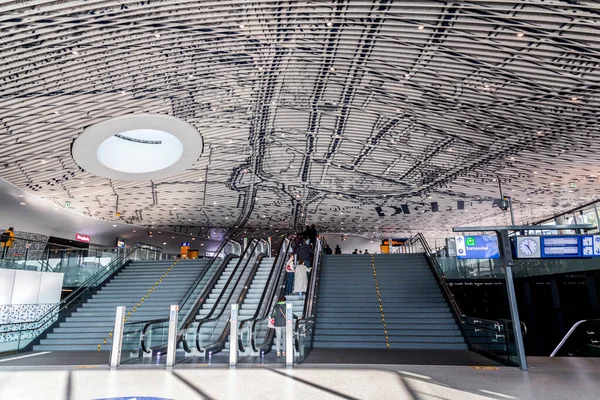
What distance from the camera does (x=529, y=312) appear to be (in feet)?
51.3

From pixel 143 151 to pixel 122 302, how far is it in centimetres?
577

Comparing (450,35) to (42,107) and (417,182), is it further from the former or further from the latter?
(417,182)

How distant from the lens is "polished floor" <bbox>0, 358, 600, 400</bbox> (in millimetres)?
4496

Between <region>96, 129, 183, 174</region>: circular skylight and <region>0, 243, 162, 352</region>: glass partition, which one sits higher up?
<region>96, 129, 183, 174</region>: circular skylight

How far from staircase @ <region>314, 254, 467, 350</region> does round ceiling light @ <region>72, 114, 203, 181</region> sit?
5673mm

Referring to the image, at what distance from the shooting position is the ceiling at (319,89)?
6.95m

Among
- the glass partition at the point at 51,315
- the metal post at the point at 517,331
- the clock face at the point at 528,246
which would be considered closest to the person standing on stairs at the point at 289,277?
the glass partition at the point at 51,315

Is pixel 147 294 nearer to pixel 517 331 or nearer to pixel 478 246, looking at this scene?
pixel 478 246

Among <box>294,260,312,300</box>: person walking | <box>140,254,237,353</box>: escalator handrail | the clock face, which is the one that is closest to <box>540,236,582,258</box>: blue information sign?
the clock face

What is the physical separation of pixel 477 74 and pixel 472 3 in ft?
8.00

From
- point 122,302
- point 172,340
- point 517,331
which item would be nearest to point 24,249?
point 122,302

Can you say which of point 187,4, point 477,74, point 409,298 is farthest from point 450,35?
point 409,298

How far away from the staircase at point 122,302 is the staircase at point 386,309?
13.4 feet

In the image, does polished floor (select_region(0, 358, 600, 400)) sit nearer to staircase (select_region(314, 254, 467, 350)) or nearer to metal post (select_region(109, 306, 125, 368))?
metal post (select_region(109, 306, 125, 368))
